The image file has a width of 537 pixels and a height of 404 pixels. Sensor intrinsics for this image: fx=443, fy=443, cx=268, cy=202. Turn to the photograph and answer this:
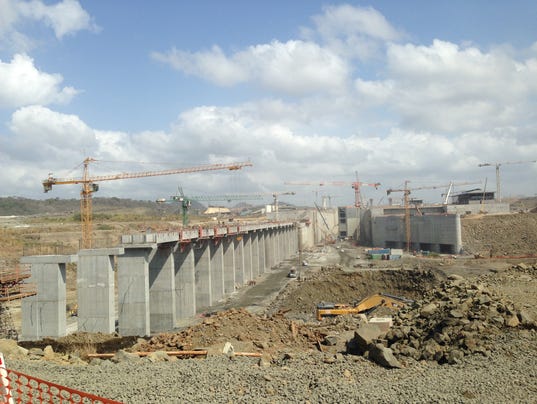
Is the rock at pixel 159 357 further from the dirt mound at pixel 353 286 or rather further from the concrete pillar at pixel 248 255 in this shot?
the concrete pillar at pixel 248 255

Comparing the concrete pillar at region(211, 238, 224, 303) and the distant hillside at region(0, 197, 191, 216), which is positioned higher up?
the distant hillside at region(0, 197, 191, 216)

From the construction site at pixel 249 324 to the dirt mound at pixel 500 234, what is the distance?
3.55ft

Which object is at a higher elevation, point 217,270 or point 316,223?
point 316,223

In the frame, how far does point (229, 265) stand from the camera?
55.3 meters

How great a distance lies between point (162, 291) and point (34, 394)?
25312 millimetres

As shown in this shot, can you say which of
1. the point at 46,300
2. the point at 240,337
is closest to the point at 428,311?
the point at 240,337

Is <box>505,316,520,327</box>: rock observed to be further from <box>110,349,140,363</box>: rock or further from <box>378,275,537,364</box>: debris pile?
<box>110,349,140,363</box>: rock

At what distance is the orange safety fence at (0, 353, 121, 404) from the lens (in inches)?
308

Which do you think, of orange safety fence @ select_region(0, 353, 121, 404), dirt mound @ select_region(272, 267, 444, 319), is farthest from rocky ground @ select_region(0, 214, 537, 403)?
dirt mound @ select_region(272, 267, 444, 319)

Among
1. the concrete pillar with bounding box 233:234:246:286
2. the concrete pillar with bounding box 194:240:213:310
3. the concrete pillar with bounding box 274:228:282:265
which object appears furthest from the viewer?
the concrete pillar with bounding box 274:228:282:265

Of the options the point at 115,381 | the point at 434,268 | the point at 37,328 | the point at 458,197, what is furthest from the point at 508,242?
the point at 115,381

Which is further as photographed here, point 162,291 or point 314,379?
point 162,291

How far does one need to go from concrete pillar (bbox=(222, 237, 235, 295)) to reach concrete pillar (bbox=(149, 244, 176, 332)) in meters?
17.6

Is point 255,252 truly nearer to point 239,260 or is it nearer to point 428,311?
point 239,260
